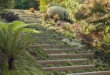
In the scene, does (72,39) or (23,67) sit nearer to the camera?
(23,67)

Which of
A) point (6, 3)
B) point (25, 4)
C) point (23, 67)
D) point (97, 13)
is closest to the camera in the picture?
point (23, 67)

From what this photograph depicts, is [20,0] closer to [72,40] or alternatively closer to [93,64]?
[72,40]

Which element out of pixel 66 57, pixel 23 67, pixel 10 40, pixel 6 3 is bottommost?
pixel 66 57

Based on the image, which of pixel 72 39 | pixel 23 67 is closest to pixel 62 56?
pixel 72 39

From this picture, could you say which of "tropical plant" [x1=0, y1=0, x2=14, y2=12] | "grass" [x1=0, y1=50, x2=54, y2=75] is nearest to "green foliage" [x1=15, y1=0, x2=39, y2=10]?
"tropical plant" [x1=0, y1=0, x2=14, y2=12]

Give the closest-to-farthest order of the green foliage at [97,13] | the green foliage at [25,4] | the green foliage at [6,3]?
the green foliage at [97,13], the green foliage at [6,3], the green foliage at [25,4]

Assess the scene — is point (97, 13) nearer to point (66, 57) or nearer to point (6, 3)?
point (66, 57)

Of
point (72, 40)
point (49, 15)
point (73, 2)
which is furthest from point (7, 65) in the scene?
point (49, 15)

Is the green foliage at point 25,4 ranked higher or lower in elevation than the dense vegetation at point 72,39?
higher

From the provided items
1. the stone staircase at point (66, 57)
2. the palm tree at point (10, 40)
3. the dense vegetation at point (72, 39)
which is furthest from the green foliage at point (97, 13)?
the palm tree at point (10, 40)

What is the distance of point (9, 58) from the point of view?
3521 millimetres

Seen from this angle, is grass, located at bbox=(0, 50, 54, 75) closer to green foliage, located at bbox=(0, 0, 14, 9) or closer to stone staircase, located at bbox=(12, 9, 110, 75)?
Result: stone staircase, located at bbox=(12, 9, 110, 75)

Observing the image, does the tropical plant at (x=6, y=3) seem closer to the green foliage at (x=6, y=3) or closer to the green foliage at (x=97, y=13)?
the green foliage at (x=6, y=3)

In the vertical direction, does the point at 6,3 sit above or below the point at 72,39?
above
